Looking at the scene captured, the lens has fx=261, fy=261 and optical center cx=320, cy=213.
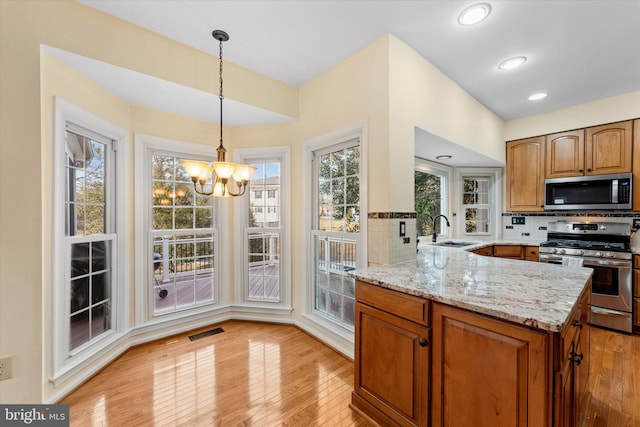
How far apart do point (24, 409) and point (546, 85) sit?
5.12 meters

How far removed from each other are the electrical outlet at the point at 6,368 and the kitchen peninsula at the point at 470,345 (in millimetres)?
2087

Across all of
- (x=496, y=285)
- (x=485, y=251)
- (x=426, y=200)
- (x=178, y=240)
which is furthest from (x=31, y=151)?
(x=485, y=251)

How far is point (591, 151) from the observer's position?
10.8ft

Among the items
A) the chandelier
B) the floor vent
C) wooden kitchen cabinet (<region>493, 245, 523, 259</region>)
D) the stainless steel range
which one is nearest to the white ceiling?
the chandelier

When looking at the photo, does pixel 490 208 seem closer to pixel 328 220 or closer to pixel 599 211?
pixel 599 211

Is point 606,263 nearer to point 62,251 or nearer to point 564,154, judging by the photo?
point 564,154

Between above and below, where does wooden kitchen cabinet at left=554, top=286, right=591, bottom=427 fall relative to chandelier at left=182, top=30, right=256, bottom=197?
below

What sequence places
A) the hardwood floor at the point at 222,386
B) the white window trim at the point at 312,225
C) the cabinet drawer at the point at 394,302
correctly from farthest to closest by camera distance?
1. the white window trim at the point at 312,225
2. the hardwood floor at the point at 222,386
3. the cabinet drawer at the point at 394,302

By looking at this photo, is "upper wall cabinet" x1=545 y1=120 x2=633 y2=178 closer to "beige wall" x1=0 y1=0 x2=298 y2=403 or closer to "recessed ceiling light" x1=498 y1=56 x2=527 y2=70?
"recessed ceiling light" x1=498 y1=56 x2=527 y2=70

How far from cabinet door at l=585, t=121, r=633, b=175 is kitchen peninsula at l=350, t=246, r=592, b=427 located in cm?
243

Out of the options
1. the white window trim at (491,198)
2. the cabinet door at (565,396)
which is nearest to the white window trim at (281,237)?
the cabinet door at (565,396)

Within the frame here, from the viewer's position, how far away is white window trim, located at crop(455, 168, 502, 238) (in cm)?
411

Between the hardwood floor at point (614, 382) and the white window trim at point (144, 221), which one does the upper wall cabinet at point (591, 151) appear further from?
the white window trim at point (144, 221)

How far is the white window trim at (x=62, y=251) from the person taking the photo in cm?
181
